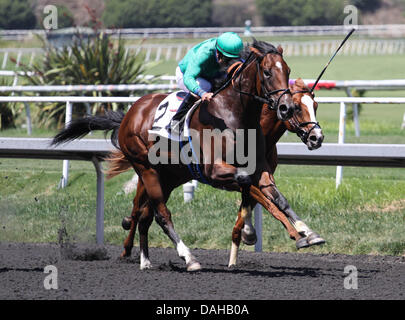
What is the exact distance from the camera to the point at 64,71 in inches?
492

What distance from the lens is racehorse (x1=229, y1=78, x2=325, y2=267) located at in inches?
192

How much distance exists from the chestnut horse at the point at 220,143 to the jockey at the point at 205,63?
0.12 metres

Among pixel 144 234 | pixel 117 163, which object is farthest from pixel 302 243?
pixel 117 163

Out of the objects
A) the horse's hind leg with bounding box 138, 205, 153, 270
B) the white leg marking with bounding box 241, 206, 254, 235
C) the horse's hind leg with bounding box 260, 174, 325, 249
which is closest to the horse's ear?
the horse's hind leg with bounding box 260, 174, 325, 249

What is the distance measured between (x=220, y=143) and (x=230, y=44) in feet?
1.98

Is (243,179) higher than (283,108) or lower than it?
lower

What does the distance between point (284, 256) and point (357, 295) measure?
2.12m

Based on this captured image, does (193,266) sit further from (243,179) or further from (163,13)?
(163,13)

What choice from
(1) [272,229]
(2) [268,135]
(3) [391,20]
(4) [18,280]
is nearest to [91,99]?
(1) [272,229]

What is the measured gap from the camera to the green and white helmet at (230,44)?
17.1 ft

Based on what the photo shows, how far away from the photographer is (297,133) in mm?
5129

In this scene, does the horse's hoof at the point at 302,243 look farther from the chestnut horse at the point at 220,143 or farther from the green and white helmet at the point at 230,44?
the green and white helmet at the point at 230,44

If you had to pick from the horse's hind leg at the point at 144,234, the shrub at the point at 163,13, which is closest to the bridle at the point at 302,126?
the horse's hind leg at the point at 144,234

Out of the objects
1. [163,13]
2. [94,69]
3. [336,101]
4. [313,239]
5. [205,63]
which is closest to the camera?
[313,239]
